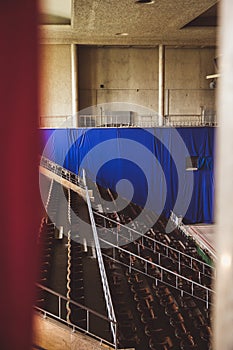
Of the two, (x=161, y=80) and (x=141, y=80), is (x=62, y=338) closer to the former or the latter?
(x=161, y=80)

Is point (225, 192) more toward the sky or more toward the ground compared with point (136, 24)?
more toward the ground

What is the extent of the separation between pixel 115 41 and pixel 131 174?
14.5 ft

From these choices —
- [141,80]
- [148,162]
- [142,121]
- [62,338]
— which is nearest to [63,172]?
[148,162]

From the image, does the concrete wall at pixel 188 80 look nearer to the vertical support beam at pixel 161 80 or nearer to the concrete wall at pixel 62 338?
the vertical support beam at pixel 161 80

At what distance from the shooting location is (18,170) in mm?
506

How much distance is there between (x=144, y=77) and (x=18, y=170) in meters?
14.8

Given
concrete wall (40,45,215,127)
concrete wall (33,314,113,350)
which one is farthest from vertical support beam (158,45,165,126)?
concrete wall (33,314,113,350)

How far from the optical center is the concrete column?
440 millimetres

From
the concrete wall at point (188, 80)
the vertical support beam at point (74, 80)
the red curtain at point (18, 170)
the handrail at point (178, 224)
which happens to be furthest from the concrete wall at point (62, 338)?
the concrete wall at point (188, 80)

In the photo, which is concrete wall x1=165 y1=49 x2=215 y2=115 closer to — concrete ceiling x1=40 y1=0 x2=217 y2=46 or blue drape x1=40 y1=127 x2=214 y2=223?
concrete ceiling x1=40 y1=0 x2=217 y2=46

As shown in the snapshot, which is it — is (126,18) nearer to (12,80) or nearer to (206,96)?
(206,96)

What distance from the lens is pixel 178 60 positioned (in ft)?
48.6

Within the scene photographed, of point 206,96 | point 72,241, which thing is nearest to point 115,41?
point 206,96

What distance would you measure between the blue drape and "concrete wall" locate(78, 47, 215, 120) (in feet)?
10.6
